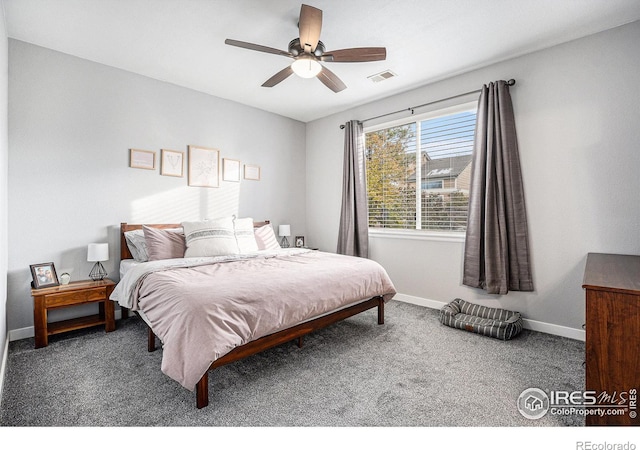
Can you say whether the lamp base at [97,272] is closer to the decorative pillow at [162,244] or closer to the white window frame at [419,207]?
the decorative pillow at [162,244]

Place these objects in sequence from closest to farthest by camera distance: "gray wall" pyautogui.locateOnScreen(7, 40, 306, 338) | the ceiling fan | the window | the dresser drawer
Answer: the ceiling fan < the dresser drawer < "gray wall" pyautogui.locateOnScreen(7, 40, 306, 338) < the window

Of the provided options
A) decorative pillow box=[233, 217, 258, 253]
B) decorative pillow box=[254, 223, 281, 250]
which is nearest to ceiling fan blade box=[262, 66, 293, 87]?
decorative pillow box=[233, 217, 258, 253]

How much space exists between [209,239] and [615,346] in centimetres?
320

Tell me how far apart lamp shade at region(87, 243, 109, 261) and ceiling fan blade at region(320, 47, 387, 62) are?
2736 mm

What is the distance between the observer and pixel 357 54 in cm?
246

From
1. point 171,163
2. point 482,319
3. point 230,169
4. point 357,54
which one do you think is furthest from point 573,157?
point 171,163

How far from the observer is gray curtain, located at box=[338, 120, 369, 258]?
4340 millimetres

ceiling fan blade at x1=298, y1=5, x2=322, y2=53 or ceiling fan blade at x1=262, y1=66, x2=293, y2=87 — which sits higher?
ceiling fan blade at x1=298, y1=5, x2=322, y2=53

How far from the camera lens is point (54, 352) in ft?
8.35

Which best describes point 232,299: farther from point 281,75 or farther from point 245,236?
point 281,75

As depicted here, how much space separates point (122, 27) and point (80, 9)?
0.95ft

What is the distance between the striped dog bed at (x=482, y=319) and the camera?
2.79 m

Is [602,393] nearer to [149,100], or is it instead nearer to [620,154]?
[620,154]

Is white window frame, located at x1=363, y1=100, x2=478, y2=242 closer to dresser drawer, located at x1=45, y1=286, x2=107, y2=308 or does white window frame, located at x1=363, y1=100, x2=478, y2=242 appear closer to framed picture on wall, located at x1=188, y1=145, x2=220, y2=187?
framed picture on wall, located at x1=188, y1=145, x2=220, y2=187
